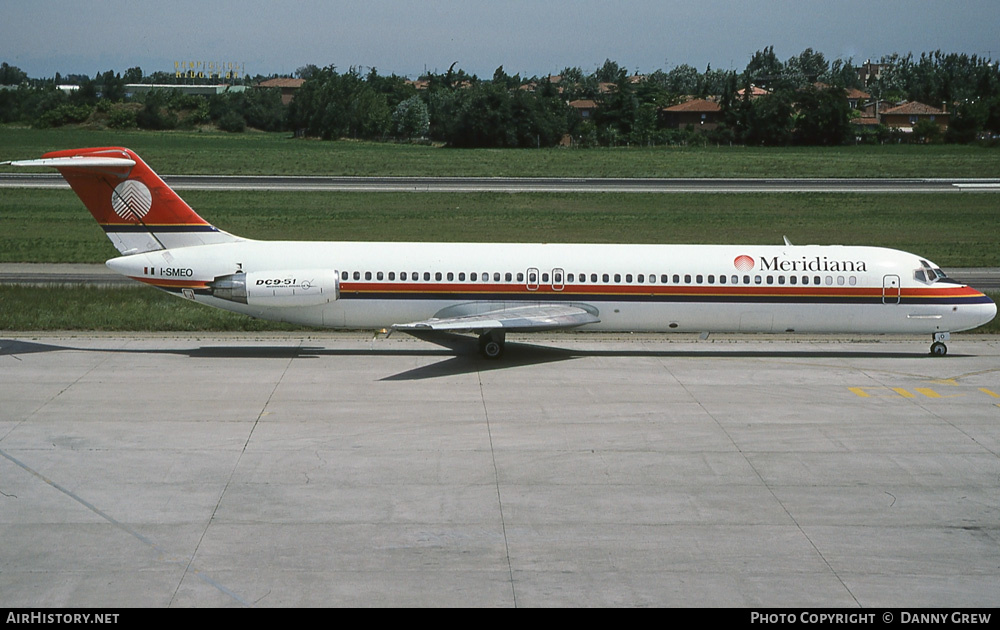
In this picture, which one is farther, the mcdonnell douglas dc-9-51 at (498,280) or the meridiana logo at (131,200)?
the meridiana logo at (131,200)

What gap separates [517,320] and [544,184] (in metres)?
47.1

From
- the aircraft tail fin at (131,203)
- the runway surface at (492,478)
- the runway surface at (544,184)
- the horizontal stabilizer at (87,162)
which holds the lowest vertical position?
the runway surface at (492,478)

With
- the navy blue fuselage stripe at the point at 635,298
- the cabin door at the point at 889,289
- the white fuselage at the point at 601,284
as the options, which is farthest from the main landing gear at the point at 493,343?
the cabin door at the point at 889,289

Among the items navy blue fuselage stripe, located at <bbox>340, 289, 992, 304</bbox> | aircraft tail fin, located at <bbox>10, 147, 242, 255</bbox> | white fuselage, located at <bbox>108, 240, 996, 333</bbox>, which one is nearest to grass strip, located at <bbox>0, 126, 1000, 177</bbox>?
aircraft tail fin, located at <bbox>10, 147, 242, 255</bbox>

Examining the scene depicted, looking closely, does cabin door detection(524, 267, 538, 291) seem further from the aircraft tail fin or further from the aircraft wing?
the aircraft tail fin

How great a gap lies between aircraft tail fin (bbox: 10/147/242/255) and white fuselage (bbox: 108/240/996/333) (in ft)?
1.78

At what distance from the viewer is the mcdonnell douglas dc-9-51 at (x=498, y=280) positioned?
1041 inches

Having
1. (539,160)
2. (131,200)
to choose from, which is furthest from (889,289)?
(539,160)

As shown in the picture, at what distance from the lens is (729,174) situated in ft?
264

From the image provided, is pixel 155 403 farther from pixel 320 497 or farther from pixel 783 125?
pixel 783 125

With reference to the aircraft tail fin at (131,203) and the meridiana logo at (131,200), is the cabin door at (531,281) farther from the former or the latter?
the meridiana logo at (131,200)

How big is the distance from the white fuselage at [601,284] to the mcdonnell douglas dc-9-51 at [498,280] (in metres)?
0.03
